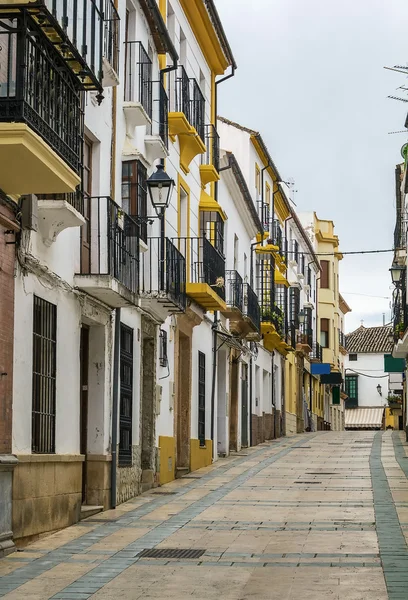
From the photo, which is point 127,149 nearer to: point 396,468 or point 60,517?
point 60,517

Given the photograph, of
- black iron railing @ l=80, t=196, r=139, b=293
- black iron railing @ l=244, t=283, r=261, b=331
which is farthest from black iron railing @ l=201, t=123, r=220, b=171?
black iron railing @ l=80, t=196, r=139, b=293

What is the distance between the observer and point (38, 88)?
10398 millimetres

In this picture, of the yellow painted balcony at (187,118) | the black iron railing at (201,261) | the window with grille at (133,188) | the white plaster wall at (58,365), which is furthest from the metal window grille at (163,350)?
the white plaster wall at (58,365)

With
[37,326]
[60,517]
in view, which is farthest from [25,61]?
[60,517]

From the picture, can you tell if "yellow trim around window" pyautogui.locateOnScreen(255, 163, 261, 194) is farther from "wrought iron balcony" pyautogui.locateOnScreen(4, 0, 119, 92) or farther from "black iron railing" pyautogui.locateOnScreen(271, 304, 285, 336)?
"wrought iron balcony" pyautogui.locateOnScreen(4, 0, 119, 92)

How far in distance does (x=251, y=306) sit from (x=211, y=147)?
587 cm

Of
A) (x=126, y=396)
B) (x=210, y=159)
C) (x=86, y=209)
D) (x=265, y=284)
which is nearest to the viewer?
(x=86, y=209)

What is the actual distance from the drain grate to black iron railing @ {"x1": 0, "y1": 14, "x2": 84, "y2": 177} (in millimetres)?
4076

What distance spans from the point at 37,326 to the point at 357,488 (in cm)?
760

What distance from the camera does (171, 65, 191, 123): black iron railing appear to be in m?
20.0

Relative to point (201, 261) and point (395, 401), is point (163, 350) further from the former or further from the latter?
point (395, 401)

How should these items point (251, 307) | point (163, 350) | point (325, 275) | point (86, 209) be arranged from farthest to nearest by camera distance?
point (325, 275), point (251, 307), point (163, 350), point (86, 209)

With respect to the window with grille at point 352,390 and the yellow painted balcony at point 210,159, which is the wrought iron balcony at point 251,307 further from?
the window with grille at point 352,390

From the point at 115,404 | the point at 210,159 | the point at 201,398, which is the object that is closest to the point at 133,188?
the point at 115,404
